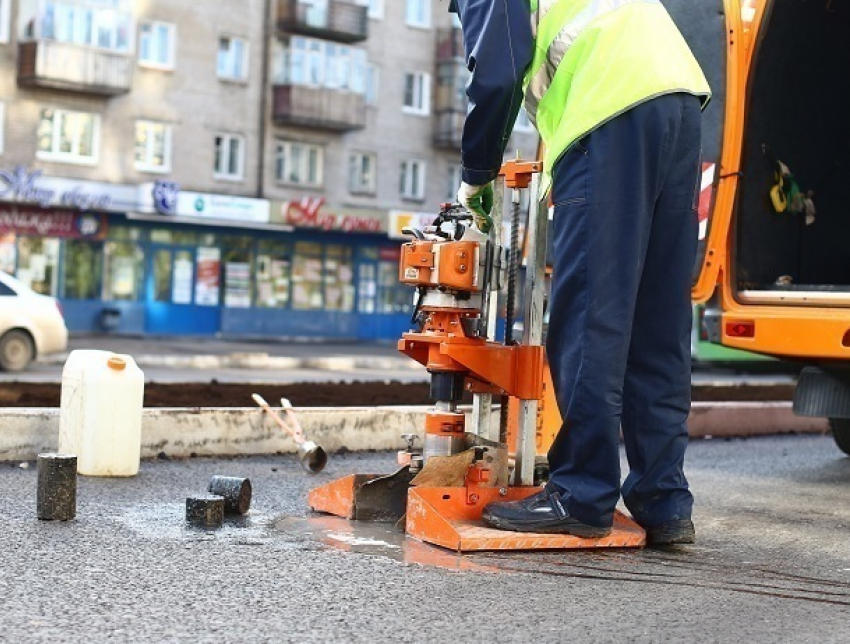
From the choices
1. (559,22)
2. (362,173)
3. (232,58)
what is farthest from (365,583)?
(362,173)

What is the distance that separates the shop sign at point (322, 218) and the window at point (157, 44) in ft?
18.2

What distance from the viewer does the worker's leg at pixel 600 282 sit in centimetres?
527

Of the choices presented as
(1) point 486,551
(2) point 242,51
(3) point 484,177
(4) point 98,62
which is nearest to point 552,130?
(3) point 484,177

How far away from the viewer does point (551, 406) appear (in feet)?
22.0

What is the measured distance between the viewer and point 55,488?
5.48m

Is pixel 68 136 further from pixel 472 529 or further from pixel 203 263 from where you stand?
pixel 472 529

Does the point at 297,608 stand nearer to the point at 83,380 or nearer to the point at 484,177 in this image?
the point at 484,177

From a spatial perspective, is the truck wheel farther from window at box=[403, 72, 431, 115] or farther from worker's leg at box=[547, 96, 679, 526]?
window at box=[403, 72, 431, 115]

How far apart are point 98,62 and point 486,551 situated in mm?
36622

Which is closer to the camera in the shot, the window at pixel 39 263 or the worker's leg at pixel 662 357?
the worker's leg at pixel 662 357

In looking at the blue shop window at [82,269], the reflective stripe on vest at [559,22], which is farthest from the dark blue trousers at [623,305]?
the blue shop window at [82,269]

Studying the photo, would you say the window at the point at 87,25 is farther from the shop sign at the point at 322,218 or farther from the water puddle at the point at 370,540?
the water puddle at the point at 370,540

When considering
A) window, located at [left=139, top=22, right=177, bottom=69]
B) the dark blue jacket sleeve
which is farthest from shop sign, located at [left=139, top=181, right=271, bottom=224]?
the dark blue jacket sleeve

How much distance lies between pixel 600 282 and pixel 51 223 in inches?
1415
